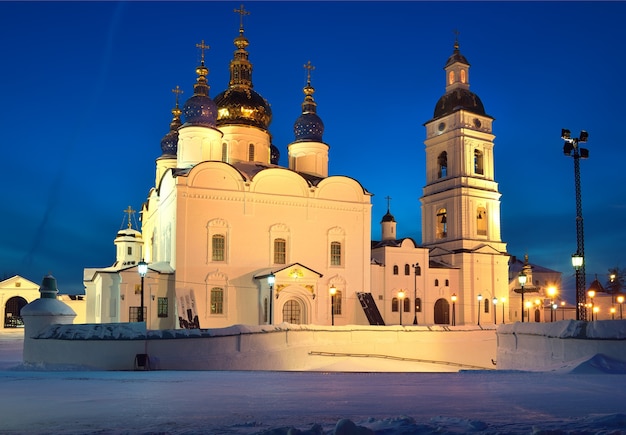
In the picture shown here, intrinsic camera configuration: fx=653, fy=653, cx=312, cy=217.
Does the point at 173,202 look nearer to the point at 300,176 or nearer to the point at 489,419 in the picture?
the point at 300,176

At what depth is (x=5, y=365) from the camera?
15.7 m

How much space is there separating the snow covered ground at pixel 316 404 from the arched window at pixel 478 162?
3345 cm

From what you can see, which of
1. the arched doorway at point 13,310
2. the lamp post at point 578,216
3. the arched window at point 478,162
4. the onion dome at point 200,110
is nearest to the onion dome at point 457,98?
the arched window at point 478,162

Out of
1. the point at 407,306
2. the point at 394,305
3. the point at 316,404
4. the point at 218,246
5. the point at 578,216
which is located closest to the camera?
the point at 316,404

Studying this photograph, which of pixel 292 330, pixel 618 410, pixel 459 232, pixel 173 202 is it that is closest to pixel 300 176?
pixel 173 202

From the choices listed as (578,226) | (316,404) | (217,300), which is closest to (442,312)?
(217,300)

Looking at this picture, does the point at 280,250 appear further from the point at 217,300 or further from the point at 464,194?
the point at 464,194

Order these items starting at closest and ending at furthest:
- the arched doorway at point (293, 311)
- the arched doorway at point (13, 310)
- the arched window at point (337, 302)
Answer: the arched doorway at point (293, 311) < the arched window at point (337, 302) < the arched doorway at point (13, 310)

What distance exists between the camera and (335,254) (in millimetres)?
32281

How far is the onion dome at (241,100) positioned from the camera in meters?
35.4

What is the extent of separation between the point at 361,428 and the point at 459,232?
37186mm

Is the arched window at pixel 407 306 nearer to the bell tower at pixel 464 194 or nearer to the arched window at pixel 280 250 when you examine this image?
the bell tower at pixel 464 194

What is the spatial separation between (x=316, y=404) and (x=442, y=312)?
1319 inches

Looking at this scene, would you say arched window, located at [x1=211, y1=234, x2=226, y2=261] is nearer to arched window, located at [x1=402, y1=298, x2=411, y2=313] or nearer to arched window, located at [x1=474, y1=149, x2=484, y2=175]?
arched window, located at [x1=402, y1=298, x2=411, y2=313]
